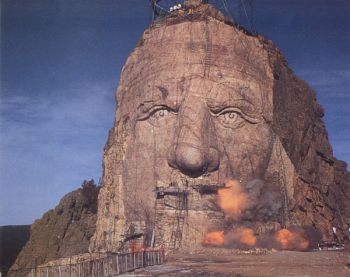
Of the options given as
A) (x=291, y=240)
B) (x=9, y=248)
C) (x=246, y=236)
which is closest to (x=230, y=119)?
(x=246, y=236)

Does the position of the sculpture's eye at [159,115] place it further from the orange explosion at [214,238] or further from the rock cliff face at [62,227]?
the rock cliff face at [62,227]

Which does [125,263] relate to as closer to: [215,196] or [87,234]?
[215,196]

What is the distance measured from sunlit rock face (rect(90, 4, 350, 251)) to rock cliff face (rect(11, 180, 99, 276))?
54.8 ft

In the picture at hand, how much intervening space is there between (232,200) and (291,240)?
155 inches

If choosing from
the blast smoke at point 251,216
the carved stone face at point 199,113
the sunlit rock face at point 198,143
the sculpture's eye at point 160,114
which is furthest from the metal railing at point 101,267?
the sculpture's eye at point 160,114

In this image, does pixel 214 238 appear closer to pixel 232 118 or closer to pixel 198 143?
pixel 198 143

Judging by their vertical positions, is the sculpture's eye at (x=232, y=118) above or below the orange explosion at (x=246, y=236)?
above

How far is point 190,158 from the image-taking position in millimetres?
27469

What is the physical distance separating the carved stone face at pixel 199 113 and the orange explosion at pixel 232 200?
66 cm

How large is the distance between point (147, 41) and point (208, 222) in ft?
41.3

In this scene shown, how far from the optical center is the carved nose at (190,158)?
27.5 metres

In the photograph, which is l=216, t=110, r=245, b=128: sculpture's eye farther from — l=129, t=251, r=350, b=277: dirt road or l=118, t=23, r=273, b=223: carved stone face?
l=129, t=251, r=350, b=277: dirt road

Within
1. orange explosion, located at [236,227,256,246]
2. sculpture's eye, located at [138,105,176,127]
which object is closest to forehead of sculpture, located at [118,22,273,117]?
sculpture's eye, located at [138,105,176,127]

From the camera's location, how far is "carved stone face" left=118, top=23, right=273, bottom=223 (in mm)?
28297
